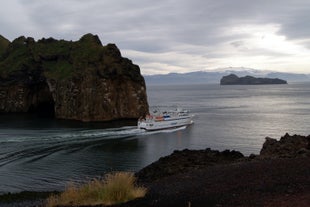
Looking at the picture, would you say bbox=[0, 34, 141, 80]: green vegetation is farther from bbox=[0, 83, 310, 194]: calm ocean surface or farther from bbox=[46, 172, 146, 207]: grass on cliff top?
bbox=[46, 172, 146, 207]: grass on cliff top

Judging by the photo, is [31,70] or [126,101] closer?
[126,101]

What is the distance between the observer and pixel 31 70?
436 ft

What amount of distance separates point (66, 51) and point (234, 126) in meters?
62.4

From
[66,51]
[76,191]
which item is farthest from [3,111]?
[76,191]

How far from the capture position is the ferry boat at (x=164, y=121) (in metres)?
87.6

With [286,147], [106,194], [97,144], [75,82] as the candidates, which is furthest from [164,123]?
[106,194]

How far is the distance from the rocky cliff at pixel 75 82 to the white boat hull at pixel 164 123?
1388 cm

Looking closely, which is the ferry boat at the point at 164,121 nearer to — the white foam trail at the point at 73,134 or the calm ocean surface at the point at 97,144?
the white foam trail at the point at 73,134

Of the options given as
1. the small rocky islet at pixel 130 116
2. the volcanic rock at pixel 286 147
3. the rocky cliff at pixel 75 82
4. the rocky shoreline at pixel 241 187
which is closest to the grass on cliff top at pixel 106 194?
the rocky shoreline at pixel 241 187

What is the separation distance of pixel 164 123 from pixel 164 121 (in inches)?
25.8

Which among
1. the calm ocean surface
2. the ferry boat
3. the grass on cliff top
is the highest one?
the ferry boat

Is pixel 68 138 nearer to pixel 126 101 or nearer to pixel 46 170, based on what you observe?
pixel 46 170

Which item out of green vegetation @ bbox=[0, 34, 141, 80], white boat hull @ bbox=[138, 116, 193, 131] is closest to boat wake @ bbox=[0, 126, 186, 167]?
white boat hull @ bbox=[138, 116, 193, 131]

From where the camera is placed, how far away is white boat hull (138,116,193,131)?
87.0m
